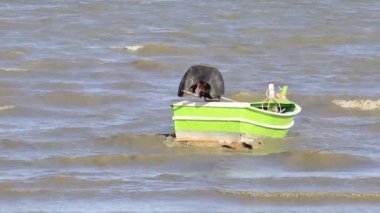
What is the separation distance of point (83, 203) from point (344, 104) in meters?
9.22

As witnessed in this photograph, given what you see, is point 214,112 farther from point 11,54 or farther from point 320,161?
point 11,54

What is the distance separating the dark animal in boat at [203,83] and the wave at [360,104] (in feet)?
16.3

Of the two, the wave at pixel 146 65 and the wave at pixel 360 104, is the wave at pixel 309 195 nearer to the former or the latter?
the wave at pixel 360 104

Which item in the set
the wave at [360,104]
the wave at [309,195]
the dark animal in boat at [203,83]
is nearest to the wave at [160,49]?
the wave at [360,104]

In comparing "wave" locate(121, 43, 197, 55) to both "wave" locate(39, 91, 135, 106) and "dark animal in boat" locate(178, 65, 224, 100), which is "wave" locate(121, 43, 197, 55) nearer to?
"wave" locate(39, 91, 135, 106)

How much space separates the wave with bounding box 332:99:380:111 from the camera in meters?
21.8

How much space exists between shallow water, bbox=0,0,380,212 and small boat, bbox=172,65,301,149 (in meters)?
0.24

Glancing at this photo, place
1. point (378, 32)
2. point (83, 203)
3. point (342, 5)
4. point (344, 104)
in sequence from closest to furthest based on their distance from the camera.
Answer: point (83, 203), point (344, 104), point (378, 32), point (342, 5)

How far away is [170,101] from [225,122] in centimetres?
475

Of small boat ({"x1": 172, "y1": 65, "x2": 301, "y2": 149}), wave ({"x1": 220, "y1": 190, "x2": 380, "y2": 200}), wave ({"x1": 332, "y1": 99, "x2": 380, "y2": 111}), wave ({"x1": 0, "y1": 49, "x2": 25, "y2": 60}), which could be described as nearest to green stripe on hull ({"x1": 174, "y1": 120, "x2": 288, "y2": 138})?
small boat ({"x1": 172, "y1": 65, "x2": 301, "y2": 149})

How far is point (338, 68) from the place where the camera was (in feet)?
85.9

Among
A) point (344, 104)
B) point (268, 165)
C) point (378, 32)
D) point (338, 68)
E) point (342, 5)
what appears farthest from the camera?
point (342, 5)

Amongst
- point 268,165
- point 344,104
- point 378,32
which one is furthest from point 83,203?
point 378,32

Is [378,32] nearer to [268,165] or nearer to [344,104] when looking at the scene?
[344,104]
